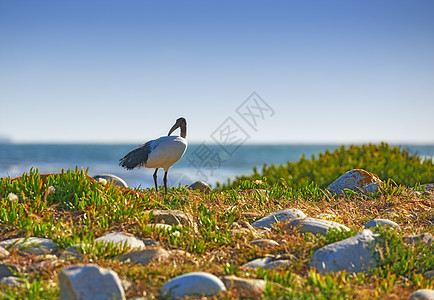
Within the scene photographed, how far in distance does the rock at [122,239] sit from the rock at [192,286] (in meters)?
0.98

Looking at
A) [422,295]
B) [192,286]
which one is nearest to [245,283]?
[192,286]

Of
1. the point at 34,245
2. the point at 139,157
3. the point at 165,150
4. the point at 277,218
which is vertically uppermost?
the point at 165,150

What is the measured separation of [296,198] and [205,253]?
2.69m

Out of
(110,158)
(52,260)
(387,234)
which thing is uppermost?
(387,234)

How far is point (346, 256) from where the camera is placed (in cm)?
402

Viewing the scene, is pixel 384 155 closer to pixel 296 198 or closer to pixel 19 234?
pixel 296 198

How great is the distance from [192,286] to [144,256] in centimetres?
96

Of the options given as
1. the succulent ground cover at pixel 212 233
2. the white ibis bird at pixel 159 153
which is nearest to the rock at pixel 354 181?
the succulent ground cover at pixel 212 233

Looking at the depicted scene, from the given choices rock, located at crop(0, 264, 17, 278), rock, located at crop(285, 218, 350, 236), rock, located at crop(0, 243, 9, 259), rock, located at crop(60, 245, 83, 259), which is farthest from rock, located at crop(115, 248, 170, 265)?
rock, located at crop(285, 218, 350, 236)

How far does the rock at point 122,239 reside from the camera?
4.29 m

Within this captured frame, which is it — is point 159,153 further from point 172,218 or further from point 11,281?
point 11,281

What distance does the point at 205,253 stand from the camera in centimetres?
439

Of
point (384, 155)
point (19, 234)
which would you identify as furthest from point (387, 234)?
point (384, 155)

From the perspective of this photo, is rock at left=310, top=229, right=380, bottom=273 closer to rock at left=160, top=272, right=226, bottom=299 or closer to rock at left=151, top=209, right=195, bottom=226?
rock at left=160, top=272, right=226, bottom=299
